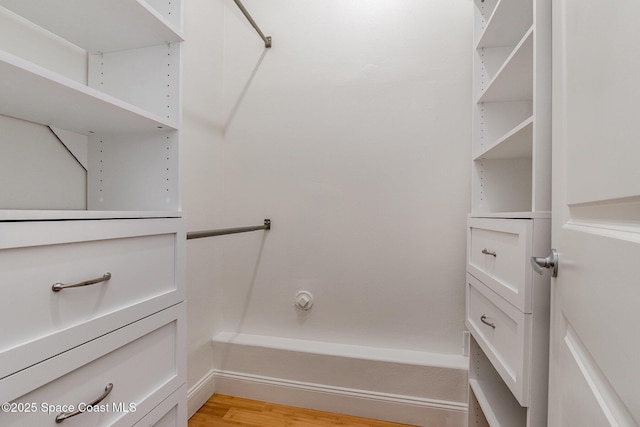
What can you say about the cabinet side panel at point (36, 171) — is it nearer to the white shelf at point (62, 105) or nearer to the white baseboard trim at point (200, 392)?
the white shelf at point (62, 105)

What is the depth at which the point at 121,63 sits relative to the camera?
95 centimetres

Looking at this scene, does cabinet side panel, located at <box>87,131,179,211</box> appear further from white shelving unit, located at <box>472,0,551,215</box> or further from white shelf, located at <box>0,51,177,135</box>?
white shelving unit, located at <box>472,0,551,215</box>

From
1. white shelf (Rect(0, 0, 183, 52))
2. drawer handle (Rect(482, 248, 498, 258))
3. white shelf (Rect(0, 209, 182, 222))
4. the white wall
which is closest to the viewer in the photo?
white shelf (Rect(0, 209, 182, 222))

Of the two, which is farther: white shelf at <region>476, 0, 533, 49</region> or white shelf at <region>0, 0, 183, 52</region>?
white shelf at <region>476, 0, 533, 49</region>

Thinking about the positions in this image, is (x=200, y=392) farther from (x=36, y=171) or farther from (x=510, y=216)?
(x=510, y=216)

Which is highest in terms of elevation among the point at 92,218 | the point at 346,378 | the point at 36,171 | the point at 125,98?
the point at 125,98

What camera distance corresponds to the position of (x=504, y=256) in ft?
3.12

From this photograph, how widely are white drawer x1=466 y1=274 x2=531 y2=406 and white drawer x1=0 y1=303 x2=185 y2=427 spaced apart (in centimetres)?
93

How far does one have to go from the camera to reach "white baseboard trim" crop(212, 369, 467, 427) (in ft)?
4.69

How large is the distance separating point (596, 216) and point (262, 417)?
5.26ft

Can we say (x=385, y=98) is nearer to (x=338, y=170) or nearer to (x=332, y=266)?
(x=338, y=170)

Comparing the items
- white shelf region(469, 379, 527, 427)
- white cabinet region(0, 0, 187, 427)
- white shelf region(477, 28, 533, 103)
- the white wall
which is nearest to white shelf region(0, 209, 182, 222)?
white cabinet region(0, 0, 187, 427)

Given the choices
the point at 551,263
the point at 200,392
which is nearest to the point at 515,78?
the point at 551,263

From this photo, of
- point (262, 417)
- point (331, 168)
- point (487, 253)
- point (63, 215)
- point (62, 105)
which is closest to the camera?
point (63, 215)
